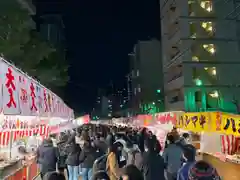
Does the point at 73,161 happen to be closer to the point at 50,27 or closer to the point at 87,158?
the point at 87,158

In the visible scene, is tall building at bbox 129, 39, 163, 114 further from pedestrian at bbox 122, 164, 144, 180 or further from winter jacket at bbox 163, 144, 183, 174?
pedestrian at bbox 122, 164, 144, 180

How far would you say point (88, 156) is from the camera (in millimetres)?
9570

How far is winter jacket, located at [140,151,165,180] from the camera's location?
6.68 m

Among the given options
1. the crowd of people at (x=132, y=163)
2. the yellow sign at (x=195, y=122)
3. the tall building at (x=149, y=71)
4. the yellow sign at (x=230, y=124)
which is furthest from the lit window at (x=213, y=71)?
the yellow sign at (x=230, y=124)

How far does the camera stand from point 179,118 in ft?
47.2

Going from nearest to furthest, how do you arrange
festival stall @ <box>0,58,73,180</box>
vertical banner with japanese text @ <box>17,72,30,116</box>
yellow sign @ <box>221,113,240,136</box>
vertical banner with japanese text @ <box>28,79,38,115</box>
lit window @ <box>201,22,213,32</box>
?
festival stall @ <box>0,58,73,180</box> → vertical banner with japanese text @ <box>17,72,30,116</box> → vertical banner with japanese text @ <box>28,79,38,115</box> → yellow sign @ <box>221,113,240,136</box> → lit window @ <box>201,22,213,32</box>

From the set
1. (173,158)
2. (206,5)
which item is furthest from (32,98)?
(206,5)

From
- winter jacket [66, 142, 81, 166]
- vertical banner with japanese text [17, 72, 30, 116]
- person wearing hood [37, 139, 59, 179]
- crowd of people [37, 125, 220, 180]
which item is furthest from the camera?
winter jacket [66, 142, 81, 166]

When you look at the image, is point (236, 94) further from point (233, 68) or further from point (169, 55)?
point (169, 55)

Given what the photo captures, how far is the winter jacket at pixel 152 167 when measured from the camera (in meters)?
6.68

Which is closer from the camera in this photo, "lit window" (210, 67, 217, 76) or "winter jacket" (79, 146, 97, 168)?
"winter jacket" (79, 146, 97, 168)

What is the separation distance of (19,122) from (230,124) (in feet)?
24.2

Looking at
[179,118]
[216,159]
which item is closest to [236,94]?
[179,118]

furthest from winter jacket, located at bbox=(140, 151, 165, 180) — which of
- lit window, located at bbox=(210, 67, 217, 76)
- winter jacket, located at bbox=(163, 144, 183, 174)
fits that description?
lit window, located at bbox=(210, 67, 217, 76)
